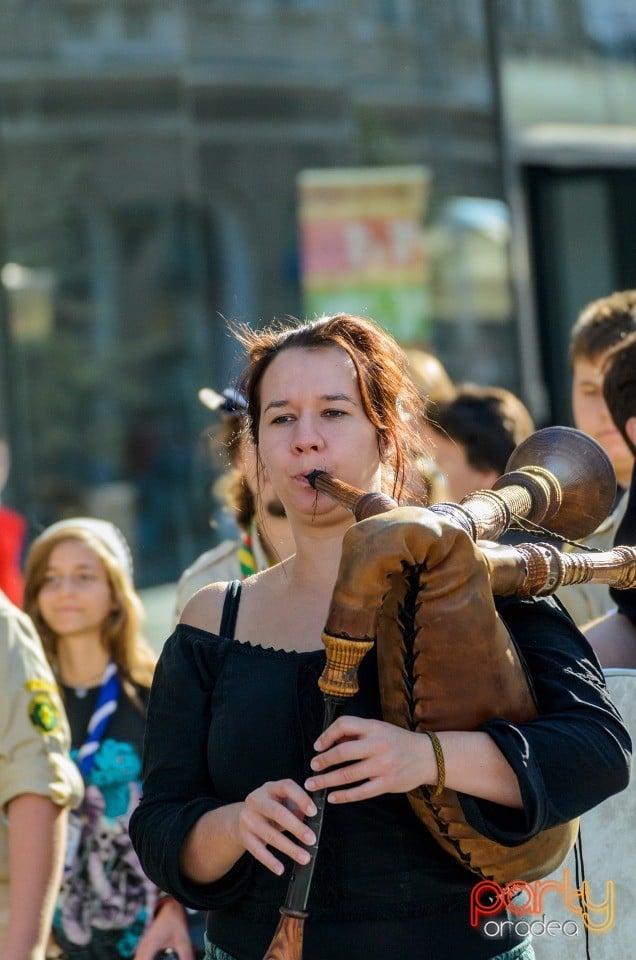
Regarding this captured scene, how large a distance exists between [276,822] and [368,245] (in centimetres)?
796

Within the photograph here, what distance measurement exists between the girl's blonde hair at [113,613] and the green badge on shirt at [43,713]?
812mm

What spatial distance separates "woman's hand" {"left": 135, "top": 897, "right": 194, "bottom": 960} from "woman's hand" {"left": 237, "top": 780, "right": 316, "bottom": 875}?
140cm

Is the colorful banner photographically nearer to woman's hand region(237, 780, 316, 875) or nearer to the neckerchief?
the neckerchief

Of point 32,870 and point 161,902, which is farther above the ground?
point 32,870

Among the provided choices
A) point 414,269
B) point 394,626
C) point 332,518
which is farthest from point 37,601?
point 414,269

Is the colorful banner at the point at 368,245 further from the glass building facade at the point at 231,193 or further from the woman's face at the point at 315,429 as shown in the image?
the woman's face at the point at 315,429

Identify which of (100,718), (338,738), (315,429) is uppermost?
(315,429)

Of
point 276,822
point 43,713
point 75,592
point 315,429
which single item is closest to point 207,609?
point 315,429

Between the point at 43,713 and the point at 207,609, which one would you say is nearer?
the point at 207,609

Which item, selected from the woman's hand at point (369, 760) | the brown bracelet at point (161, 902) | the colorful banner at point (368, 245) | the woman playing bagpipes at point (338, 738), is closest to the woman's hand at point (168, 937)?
the brown bracelet at point (161, 902)

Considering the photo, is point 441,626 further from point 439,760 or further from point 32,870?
point 32,870

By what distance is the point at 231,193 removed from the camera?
9.32 m

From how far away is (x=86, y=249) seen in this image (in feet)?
29.5

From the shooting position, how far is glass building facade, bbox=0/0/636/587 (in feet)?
28.9
